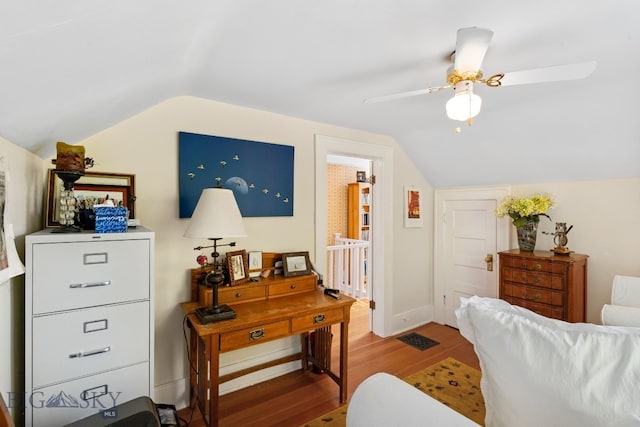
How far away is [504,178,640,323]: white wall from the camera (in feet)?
8.45

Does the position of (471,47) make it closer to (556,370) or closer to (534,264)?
(556,370)

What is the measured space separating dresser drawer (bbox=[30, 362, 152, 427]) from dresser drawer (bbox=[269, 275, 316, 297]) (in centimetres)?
97

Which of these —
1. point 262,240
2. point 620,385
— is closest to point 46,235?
point 262,240

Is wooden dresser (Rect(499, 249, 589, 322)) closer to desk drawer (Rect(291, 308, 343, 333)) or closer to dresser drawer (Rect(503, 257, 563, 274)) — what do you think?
dresser drawer (Rect(503, 257, 563, 274))

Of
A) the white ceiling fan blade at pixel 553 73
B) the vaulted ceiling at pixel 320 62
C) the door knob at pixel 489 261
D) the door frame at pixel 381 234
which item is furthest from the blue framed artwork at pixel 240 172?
the door knob at pixel 489 261

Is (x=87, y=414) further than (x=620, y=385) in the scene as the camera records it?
Yes

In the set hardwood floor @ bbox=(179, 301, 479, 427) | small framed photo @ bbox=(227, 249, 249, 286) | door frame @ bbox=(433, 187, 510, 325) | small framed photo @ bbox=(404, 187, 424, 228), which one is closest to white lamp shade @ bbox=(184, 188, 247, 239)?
small framed photo @ bbox=(227, 249, 249, 286)

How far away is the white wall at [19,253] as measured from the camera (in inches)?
50.8

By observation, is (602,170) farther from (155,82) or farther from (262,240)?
(155,82)

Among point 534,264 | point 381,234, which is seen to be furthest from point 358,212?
point 534,264

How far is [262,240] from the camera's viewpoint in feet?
8.46

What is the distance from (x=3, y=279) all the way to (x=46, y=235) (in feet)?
0.91

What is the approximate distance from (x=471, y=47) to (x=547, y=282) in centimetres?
231

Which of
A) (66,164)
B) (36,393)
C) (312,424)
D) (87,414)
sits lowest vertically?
(312,424)
